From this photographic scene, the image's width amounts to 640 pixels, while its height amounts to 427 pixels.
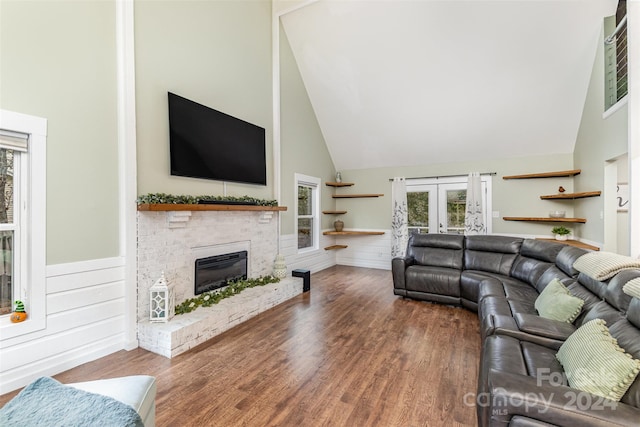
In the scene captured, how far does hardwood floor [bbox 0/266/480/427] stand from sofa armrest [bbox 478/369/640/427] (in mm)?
697

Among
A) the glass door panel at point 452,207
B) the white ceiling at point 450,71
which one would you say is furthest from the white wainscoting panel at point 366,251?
the white ceiling at point 450,71

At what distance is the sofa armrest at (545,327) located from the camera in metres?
1.96

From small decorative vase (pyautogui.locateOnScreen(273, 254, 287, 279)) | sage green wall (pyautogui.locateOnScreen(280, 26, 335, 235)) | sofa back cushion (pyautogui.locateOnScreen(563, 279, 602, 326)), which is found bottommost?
small decorative vase (pyautogui.locateOnScreen(273, 254, 287, 279))

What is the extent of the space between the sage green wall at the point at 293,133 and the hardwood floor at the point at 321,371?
222 cm

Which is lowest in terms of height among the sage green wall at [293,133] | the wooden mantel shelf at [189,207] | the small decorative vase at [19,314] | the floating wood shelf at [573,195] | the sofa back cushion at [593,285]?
the small decorative vase at [19,314]

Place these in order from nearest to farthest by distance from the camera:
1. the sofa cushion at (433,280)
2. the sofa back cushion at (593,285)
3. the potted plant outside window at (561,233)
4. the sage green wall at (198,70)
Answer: the sofa back cushion at (593,285), the sage green wall at (198,70), the sofa cushion at (433,280), the potted plant outside window at (561,233)

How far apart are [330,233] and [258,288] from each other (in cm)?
265

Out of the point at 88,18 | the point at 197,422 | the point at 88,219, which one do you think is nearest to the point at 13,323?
the point at 88,219

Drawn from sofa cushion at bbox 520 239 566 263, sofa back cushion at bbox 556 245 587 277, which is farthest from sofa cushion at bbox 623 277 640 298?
Answer: sofa cushion at bbox 520 239 566 263

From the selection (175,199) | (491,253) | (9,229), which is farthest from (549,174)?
(9,229)

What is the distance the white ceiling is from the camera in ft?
12.3

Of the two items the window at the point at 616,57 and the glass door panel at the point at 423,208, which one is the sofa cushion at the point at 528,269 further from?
the glass door panel at the point at 423,208

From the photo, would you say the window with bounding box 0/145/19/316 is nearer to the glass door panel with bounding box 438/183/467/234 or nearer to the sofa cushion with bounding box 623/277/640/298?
the sofa cushion with bounding box 623/277/640/298

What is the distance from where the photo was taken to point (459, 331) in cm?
315
